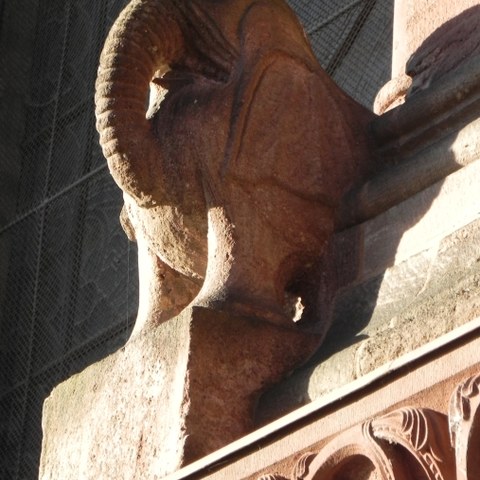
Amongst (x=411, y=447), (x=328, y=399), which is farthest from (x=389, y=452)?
(x=328, y=399)

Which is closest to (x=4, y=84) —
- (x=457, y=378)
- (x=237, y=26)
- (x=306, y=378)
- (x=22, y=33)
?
(x=22, y=33)

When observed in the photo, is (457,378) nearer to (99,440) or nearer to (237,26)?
(99,440)

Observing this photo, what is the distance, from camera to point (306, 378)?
352 cm

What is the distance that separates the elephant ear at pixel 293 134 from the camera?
381 centimetres

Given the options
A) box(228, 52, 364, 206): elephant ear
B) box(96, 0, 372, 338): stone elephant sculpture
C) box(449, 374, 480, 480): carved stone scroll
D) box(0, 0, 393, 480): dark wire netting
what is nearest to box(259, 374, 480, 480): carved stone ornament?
box(449, 374, 480, 480): carved stone scroll

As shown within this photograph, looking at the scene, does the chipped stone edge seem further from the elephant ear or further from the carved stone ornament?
the elephant ear

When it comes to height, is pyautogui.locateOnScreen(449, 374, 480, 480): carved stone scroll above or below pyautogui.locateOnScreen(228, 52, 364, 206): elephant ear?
below

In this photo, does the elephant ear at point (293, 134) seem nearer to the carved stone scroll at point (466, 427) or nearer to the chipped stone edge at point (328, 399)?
the chipped stone edge at point (328, 399)

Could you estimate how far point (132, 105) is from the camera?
3.80 meters

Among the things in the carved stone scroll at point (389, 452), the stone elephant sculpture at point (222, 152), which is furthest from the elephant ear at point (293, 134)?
the carved stone scroll at point (389, 452)

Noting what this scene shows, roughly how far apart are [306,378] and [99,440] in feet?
1.37

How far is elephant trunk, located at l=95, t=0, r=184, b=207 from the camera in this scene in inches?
149

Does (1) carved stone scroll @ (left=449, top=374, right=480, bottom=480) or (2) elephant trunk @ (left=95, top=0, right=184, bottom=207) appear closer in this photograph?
(1) carved stone scroll @ (left=449, top=374, right=480, bottom=480)

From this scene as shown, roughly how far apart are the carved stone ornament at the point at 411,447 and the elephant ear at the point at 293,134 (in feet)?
2.73
